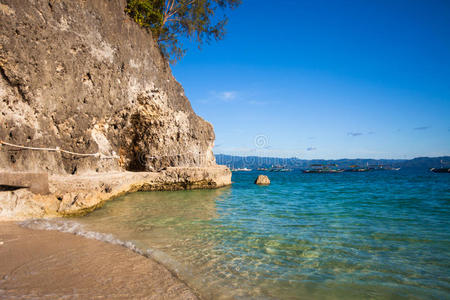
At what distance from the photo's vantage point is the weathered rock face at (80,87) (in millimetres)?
7645

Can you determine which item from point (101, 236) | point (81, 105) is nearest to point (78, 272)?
point (101, 236)

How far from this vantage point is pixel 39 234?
5.00 metres

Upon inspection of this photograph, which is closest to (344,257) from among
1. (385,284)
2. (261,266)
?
(385,284)

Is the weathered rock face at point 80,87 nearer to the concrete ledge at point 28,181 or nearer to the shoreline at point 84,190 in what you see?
the shoreline at point 84,190

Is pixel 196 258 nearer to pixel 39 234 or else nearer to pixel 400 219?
pixel 39 234

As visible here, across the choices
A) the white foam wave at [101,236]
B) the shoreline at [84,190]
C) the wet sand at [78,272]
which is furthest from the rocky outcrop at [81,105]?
the wet sand at [78,272]

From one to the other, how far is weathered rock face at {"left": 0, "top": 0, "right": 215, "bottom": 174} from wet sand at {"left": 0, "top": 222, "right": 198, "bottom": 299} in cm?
452

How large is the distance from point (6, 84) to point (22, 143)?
1.75 m

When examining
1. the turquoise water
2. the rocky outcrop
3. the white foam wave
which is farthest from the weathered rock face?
the turquoise water

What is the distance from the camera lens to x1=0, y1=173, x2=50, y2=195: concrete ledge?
20.7 ft

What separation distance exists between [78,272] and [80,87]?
8.32 m

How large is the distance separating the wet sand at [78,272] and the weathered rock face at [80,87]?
4521 millimetres

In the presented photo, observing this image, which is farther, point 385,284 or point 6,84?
point 6,84

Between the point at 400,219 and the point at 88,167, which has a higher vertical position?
the point at 88,167
